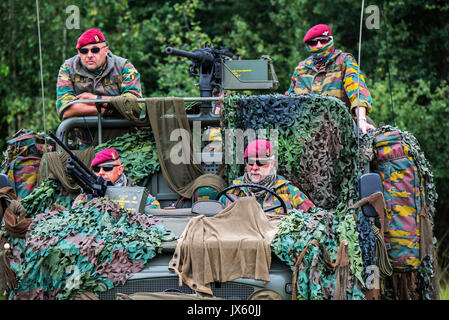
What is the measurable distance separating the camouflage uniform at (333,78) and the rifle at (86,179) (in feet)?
7.88

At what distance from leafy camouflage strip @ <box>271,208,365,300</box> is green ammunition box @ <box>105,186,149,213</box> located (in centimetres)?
131

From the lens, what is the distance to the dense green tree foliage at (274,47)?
15.8 m

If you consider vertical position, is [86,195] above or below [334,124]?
below

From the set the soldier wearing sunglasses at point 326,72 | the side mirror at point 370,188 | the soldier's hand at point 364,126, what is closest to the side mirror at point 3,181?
the side mirror at point 370,188

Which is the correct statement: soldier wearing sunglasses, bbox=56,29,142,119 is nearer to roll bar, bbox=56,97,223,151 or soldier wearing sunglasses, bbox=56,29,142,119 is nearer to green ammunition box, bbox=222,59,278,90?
roll bar, bbox=56,97,223,151

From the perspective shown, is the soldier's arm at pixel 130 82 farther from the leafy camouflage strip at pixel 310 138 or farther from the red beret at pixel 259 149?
the red beret at pixel 259 149

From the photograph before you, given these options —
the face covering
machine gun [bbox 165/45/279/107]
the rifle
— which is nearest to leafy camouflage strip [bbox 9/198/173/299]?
the rifle

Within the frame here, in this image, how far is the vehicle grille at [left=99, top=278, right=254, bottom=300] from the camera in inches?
251

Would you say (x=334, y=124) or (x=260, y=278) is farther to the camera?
(x=334, y=124)

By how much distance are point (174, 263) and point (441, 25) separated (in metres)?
12.8
